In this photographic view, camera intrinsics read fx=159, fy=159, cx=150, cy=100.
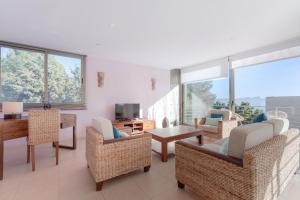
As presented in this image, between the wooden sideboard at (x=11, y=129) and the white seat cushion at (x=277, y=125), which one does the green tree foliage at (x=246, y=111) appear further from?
the wooden sideboard at (x=11, y=129)

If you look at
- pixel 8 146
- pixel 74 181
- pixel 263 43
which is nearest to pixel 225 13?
pixel 263 43

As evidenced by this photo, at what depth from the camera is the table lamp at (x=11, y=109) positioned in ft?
8.86

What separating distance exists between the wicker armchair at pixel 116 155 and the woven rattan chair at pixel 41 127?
1.03 m

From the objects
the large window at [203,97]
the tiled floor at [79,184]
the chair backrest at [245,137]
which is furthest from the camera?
the large window at [203,97]

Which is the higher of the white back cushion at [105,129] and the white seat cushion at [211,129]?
the white back cushion at [105,129]

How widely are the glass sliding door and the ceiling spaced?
70 cm

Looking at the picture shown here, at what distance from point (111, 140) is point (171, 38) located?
2477mm

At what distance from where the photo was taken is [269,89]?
417cm

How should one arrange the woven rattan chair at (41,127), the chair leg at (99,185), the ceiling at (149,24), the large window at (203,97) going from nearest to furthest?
the chair leg at (99,185)
the ceiling at (149,24)
the woven rattan chair at (41,127)
the large window at (203,97)

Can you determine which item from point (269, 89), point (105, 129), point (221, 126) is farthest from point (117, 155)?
point (269, 89)

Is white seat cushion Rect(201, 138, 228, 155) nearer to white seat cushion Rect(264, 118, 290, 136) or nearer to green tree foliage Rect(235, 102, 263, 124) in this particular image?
white seat cushion Rect(264, 118, 290, 136)

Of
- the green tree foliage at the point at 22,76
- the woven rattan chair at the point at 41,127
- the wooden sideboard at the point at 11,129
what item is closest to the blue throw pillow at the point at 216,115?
the woven rattan chair at the point at 41,127

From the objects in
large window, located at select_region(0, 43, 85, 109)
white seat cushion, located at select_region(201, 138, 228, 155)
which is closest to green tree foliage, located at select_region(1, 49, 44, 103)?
large window, located at select_region(0, 43, 85, 109)

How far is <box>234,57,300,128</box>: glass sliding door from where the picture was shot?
3766mm
